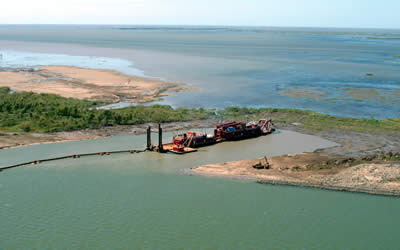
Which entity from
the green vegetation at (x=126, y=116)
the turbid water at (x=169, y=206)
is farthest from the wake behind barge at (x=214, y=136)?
the green vegetation at (x=126, y=116)

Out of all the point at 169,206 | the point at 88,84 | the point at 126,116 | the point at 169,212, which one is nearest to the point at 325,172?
the point at 169,206

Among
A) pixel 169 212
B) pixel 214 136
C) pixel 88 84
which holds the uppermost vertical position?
pixel 88 84

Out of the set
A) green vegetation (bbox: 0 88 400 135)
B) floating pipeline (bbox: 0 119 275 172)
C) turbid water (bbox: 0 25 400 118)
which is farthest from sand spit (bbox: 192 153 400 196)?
turbid water (bbox: 0 25 400 118)

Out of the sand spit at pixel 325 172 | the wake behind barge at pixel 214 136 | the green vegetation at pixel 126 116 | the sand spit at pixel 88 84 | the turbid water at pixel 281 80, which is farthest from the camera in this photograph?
the sand spit at pixel 88 84

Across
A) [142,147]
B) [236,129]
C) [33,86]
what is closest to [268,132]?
[236,129]

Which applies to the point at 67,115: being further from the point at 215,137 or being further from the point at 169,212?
the point at 169,212

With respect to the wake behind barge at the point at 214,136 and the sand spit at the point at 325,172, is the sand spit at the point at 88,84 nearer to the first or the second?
the wake behind barge at the point at 214,136
